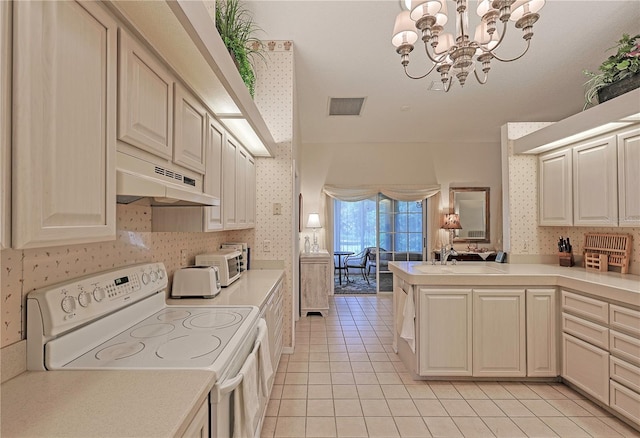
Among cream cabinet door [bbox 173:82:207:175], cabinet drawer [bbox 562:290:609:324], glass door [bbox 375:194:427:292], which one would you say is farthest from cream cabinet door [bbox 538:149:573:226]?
cream cabinet door [bbox 173:82:207:175]

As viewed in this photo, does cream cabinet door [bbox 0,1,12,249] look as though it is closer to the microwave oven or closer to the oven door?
the oven door

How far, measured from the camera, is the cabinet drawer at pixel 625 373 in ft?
6.68

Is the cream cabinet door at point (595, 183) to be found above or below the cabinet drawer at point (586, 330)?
above

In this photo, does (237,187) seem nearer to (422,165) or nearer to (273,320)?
(273,320)

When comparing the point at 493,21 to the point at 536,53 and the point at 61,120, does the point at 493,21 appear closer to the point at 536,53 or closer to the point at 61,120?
the point at 536,53

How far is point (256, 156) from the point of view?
3.38 m

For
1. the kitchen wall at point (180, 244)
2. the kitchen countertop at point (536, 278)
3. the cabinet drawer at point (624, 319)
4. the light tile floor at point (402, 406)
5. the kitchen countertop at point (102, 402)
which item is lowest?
the light tile floor at point (402, 406)

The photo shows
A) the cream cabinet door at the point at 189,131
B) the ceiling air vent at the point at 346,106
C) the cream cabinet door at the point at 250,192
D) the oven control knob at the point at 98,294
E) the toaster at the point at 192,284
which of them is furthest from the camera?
the ceiling air vent at the point at 346,106

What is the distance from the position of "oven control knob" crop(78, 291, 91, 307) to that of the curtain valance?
5141 mm

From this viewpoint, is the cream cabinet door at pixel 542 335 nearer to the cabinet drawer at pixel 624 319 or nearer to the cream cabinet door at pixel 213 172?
the cabinet drawer at pixel 624 319

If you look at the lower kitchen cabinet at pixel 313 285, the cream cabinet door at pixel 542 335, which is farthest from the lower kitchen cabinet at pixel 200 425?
the lower kitchen cabinet at pixel 313 285

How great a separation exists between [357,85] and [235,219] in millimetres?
2485

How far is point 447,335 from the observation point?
273 cm

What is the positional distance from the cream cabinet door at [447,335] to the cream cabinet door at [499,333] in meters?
0.08
